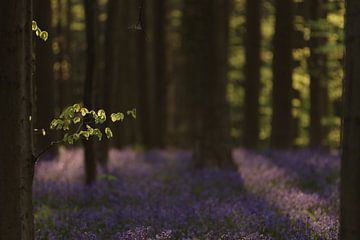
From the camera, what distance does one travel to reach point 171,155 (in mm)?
19359

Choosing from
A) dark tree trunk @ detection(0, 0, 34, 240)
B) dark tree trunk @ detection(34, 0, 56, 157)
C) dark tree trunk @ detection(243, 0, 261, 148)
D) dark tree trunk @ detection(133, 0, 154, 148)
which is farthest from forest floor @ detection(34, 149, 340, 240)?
dark tree trunk @ detection(133, 0, 154, 148)

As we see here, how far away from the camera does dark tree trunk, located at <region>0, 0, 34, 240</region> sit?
5.30 m

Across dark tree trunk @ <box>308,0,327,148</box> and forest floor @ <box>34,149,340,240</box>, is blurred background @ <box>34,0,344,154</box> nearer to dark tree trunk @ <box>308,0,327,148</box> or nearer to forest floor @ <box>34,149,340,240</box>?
dark tree trunk @ <box>308,0,327,148</box>

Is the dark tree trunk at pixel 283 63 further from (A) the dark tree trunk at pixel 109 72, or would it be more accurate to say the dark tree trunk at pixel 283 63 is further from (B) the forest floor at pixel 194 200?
(A) the dark tree trunk at pixel 109 72

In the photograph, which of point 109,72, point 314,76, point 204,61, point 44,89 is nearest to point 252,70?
point 314,76

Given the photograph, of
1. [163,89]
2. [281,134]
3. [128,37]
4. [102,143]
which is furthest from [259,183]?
[128,37]

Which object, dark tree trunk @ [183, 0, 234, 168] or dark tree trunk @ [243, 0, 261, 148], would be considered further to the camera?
dark tree trunk @ [243, 0, 261, 148]

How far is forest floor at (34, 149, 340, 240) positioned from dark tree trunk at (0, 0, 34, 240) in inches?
68.7

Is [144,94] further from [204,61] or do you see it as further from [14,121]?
[14,121]

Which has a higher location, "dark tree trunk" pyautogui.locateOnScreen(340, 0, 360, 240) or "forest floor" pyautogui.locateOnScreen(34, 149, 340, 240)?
"dark tree trunk" pyautogui.locateOnScreen(340, 0, 360, 240)

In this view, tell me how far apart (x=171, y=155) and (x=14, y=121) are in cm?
1411

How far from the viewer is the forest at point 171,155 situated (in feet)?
17.5

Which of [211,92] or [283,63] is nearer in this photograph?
[211,92]

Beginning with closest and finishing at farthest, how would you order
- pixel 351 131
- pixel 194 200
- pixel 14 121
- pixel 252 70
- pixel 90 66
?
pixel 351 131 < pixel 14 121 < pixel 194 200 < pixel 90 66 < pixel 252 70
